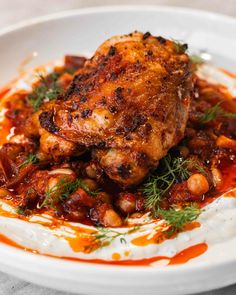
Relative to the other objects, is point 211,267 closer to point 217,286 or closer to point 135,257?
point 217,286

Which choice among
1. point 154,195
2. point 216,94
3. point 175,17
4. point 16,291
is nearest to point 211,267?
point 154,195

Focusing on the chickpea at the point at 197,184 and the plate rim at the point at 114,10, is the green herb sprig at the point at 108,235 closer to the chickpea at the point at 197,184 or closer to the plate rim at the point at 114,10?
the chickpea at the point at 197,184

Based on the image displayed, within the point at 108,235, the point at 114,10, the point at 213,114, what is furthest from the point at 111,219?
the point at 114,10

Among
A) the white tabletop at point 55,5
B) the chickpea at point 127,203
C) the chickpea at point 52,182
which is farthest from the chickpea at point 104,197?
the white tabletop at point 55,5

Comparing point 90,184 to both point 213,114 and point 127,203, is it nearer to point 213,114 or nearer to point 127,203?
point 127,203

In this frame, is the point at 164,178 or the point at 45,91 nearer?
the point at 164,178

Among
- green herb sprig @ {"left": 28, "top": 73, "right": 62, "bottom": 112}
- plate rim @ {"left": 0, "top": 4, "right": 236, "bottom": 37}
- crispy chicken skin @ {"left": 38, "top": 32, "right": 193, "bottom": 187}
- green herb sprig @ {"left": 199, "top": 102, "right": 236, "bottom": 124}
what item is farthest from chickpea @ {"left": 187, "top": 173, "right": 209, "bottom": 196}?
plate rim @ {"left": 0, "top": 4, "right": 236, "bottom": 37}
